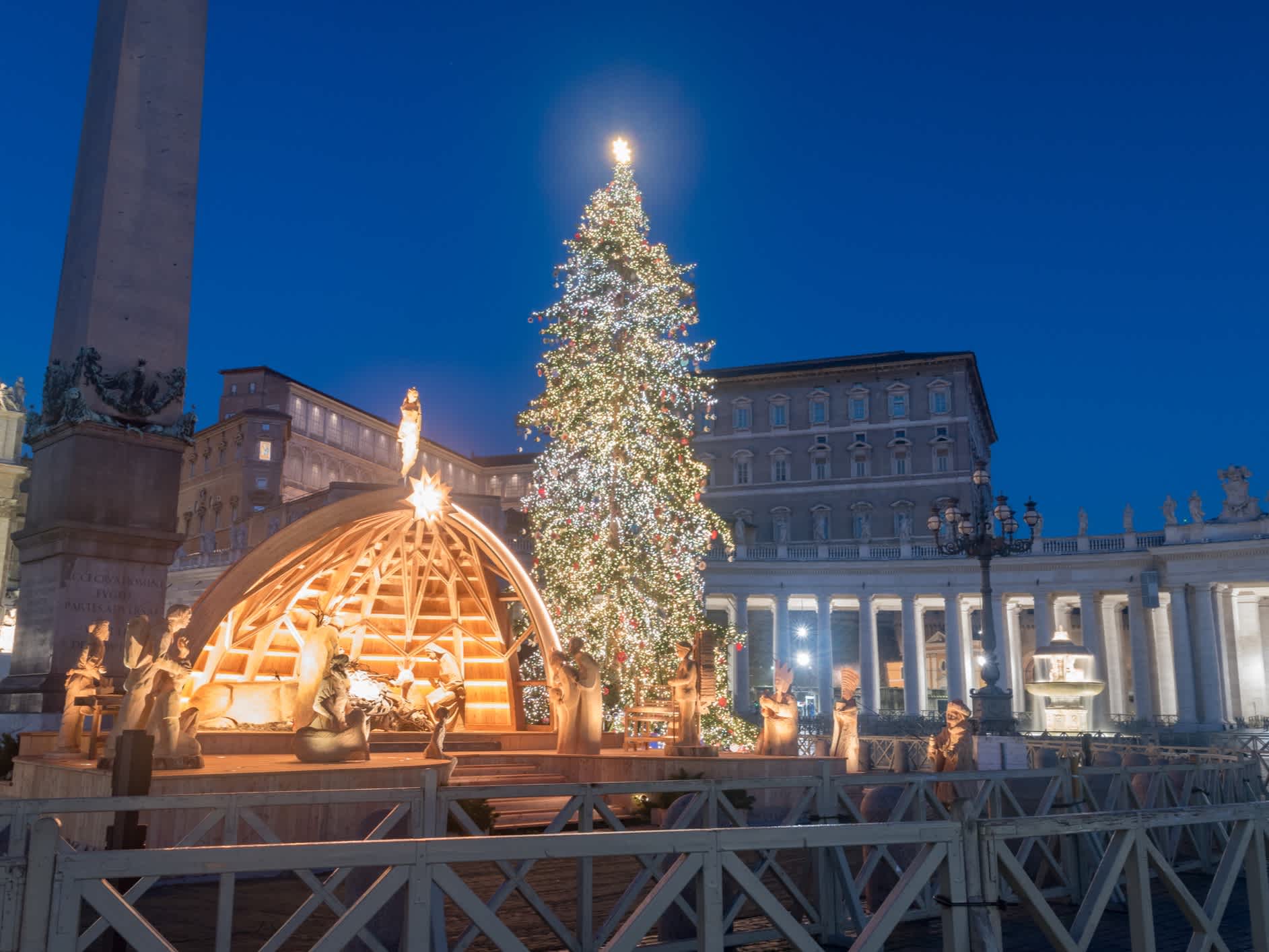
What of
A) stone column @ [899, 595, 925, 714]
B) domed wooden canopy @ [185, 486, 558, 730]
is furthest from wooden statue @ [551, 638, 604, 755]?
stone column @ [899, 595, 925, 714]

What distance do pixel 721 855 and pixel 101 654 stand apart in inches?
548

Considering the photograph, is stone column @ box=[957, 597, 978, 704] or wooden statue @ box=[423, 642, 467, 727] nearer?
wooden statue @ box=[423, 642, 467, 727]

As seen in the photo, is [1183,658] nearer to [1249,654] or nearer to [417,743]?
[1249,654]

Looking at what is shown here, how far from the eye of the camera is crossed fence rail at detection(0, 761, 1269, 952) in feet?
12.1

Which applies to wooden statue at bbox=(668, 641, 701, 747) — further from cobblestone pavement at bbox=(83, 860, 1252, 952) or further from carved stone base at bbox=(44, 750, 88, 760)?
carved stone base at bbox=(44, 750, 88, 760)

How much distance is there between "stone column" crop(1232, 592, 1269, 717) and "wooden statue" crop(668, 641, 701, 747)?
147 feet

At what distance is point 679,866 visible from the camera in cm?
443

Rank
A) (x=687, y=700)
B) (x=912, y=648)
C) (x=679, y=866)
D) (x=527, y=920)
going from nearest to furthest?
(x=679, y=866)
(x=527, y=920)
(x=687, y=700)
(x=912, y=648)

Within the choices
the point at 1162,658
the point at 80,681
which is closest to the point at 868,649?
the point at 1162,658

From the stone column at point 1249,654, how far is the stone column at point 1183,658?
4565 millimetres

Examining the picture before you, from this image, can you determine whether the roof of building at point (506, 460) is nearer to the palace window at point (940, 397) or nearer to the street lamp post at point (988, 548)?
the palace window at point (940, 397)

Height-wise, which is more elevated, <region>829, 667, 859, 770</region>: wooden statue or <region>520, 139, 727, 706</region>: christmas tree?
<region>520, 139, 727, 706</region>: christmas tree

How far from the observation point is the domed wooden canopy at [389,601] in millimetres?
21109

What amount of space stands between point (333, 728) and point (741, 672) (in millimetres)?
42454
